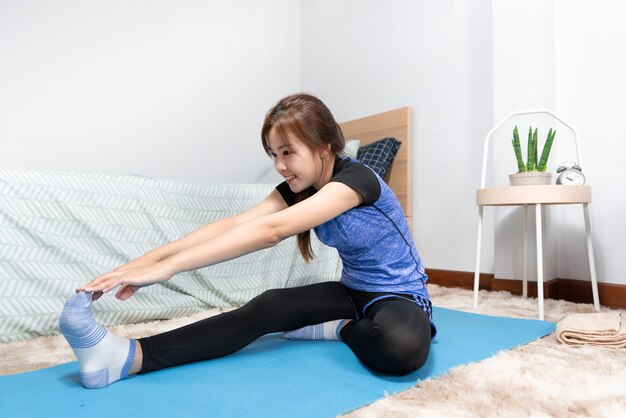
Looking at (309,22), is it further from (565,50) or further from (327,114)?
(327,114)

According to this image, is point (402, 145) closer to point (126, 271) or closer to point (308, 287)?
point (308, 287)

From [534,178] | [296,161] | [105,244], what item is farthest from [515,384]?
[105,244]

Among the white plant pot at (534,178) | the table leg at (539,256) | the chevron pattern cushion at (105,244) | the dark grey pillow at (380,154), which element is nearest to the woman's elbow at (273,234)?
the chevron pattern cushion at (105,244)

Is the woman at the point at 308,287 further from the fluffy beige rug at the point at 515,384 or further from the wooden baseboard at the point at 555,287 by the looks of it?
the wooden baseboard at the point at 555,287

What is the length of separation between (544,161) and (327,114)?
0.95m

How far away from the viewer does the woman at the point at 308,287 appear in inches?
38.2

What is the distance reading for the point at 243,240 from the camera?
1006 mm

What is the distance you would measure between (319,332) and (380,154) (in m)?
1.36

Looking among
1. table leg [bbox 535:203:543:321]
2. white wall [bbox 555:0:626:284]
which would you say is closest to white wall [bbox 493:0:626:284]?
white wall [bbox 555:0:626:284]

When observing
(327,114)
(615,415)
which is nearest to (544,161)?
(327,114)

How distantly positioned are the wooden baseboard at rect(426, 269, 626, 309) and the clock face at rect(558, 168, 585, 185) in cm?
49

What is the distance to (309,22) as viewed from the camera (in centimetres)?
338

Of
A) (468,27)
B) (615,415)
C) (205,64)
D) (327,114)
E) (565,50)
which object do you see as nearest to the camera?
(615,415)

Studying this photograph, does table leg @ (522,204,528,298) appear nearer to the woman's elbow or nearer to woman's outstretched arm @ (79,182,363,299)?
woman's outstretched arm @ (79,182,363,299)
